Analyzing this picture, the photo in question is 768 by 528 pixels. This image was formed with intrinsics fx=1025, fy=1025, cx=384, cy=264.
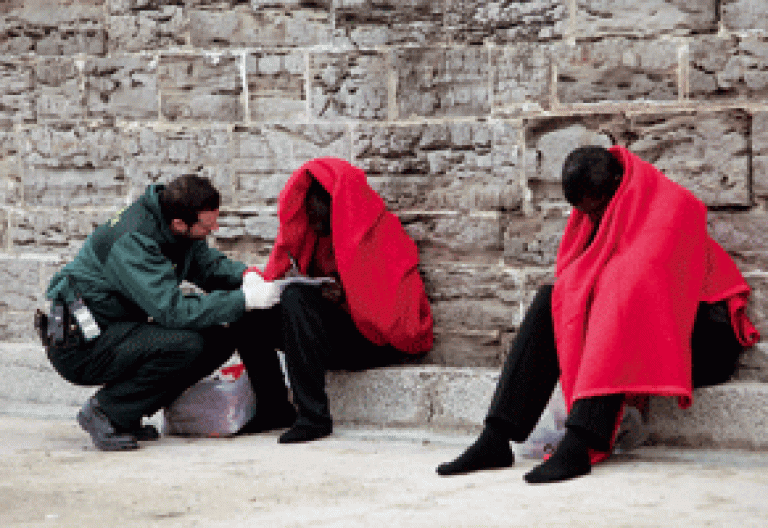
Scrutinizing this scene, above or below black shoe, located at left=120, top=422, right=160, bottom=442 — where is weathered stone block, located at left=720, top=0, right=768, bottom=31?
above

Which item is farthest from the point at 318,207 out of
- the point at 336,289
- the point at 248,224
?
the point at 248,224

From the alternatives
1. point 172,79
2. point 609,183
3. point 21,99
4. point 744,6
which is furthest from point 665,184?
point 21,99

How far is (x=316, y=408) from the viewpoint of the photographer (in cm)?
386

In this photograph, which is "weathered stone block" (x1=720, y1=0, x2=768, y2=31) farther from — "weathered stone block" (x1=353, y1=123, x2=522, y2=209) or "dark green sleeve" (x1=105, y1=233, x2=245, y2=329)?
"dark green sleeve" (x1=105, y1=233, x2=245, y2=329)

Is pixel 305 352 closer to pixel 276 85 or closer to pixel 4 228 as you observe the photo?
pixel 276 85

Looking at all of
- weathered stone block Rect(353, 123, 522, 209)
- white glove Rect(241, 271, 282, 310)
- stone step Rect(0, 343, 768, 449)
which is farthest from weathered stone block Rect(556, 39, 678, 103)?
white glove Rect(241, 271, 282, 310)

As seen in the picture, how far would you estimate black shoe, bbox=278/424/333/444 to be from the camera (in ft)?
12.5

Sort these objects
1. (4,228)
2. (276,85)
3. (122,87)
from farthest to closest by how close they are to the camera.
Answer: (4,228) < (122,87) < (276,85)

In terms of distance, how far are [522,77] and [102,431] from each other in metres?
2.11

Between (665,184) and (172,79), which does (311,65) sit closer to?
(172,79)

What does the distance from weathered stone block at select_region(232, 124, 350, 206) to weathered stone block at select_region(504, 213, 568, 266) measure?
79 centimetres

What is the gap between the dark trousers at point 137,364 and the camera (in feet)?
12.6

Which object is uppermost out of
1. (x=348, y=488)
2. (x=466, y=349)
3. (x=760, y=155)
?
(x=760, y=155)

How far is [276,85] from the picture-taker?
448 cm
